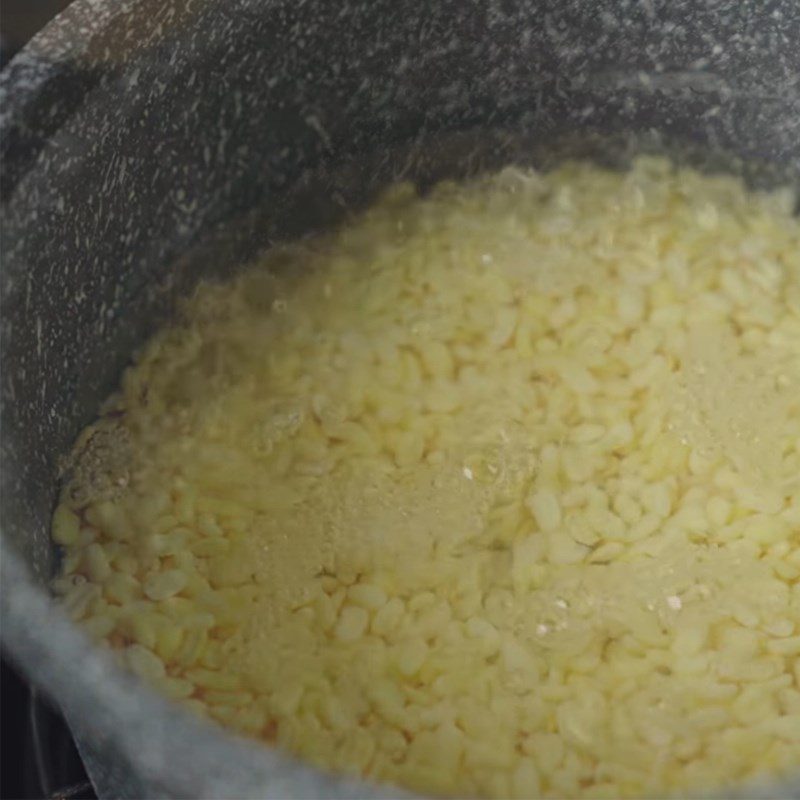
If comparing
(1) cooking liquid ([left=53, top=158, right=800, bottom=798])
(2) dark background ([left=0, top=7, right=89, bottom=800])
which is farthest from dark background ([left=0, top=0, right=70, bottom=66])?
(1) cooking liquid ([left=53, top=158, right=800, bottom=798])

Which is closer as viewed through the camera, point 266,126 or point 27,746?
point 27,746

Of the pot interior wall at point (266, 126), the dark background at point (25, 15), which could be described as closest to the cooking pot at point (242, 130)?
the pot interior wall at point (266, 126)

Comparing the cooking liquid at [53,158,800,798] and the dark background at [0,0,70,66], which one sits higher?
the dark background at [0,0,70,66]

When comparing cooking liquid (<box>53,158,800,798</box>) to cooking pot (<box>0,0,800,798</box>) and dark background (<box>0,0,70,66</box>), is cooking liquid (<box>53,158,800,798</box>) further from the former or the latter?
dark background (<box>0,0,70,66</box>)

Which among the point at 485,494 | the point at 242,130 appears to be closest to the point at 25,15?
the point at 242,130

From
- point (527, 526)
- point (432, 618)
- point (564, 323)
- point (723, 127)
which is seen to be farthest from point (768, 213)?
point (432, 618)

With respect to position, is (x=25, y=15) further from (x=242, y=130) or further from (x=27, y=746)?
(x=27, y=746)

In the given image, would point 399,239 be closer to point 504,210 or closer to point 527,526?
point 504,210

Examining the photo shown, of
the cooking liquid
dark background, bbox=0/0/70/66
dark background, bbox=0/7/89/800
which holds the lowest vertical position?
the cooking liquid
